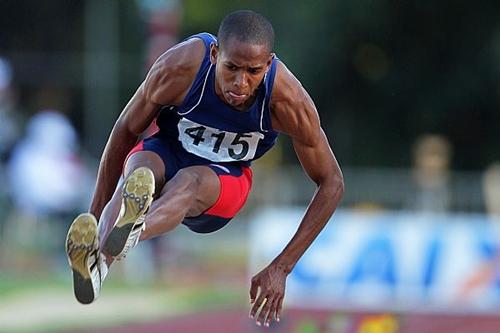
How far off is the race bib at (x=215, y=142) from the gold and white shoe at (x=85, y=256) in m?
1.05

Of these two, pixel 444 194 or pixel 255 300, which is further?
pixel 444 194

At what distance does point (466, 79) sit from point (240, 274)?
638 centimetres

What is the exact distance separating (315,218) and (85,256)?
1.52 metres

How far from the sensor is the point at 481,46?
22.2 meters

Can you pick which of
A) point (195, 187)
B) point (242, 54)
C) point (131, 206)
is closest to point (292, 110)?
point (242, 54)

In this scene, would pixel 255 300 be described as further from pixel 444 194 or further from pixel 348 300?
pixel 444 194

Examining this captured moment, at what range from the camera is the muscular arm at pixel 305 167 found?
7371 mm

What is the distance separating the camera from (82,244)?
6656mm

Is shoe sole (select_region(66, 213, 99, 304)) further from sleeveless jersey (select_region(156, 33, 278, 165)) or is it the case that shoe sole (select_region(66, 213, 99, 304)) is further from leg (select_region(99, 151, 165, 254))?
sleeveless jersey (select_region(156, 33, 278, 165))

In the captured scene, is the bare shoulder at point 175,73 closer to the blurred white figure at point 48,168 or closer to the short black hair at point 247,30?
the short black hair at point 247,30

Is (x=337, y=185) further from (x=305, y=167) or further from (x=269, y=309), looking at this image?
(x=269, y=309)

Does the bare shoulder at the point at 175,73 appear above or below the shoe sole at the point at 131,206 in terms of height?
above

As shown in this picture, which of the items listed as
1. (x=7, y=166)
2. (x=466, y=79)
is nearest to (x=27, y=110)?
(x=7, y=166)

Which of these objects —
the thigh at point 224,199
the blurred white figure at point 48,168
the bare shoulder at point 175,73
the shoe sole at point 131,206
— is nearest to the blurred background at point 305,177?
the blurred white figure at point 48,168
